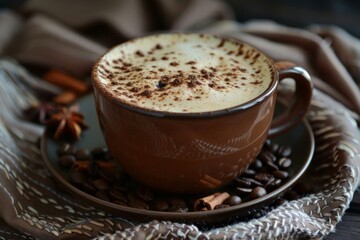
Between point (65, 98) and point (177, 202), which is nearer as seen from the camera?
point (177, 202)

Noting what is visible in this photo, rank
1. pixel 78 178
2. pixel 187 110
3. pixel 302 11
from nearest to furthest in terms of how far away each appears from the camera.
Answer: pixel 187 110, pixel 78 178, pixel 302 11

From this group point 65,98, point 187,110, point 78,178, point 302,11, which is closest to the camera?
point 187,110

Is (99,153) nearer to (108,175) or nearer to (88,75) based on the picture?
(108,175)

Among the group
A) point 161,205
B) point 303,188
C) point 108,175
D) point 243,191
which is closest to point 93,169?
point 108,175

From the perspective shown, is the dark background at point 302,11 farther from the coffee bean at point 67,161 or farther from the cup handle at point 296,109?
the coffee bean at point 67,161

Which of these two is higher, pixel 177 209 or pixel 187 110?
pixel 187 110

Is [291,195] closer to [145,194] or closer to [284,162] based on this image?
[284,162]

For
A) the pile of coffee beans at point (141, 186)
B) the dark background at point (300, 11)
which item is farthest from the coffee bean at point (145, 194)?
the dark background at point (300, 11)
